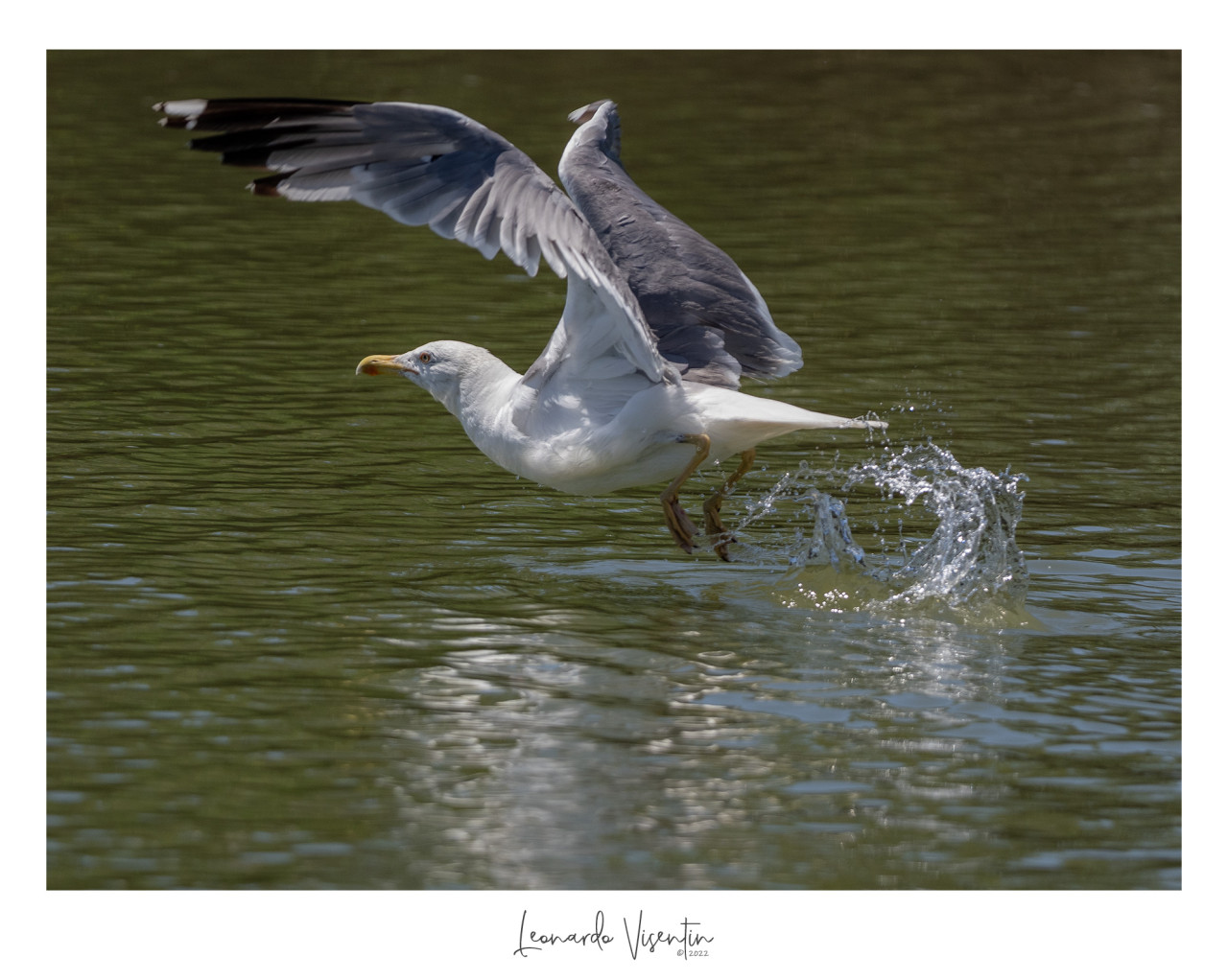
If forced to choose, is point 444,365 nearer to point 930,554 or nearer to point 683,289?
point 683,289

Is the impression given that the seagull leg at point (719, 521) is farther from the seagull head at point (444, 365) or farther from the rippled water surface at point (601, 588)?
the seagull head at point (444, 365)

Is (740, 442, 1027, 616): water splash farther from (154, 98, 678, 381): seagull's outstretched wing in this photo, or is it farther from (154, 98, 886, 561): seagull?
(154, 98, 678, 381): seagull's outstretched wing

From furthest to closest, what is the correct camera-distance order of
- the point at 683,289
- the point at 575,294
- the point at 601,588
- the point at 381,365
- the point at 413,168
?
the point at 381,365 < the point at 683,289 < the point at 601,588 < the point at 575,294 < the point at 413,168

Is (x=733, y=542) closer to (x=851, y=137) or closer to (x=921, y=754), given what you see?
(x=921, y=754)

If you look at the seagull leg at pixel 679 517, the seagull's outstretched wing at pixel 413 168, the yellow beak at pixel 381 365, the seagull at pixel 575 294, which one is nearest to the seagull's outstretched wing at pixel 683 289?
the seagull at pixel 575 294

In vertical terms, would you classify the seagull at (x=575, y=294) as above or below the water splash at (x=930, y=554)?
above

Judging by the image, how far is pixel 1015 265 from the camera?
15.9 meters

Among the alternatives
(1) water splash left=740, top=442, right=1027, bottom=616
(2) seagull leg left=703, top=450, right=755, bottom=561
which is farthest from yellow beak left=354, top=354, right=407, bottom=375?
(1) water splash left=740, top=442, right=1027, bottom=616

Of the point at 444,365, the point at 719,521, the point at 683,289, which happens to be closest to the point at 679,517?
the point at 719,521

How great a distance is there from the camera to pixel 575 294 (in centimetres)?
774

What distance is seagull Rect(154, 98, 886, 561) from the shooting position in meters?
7.40

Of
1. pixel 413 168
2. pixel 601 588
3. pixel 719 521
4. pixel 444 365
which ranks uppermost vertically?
pixel 413 168

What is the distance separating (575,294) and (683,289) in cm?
99

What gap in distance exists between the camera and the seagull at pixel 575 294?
7.40m
